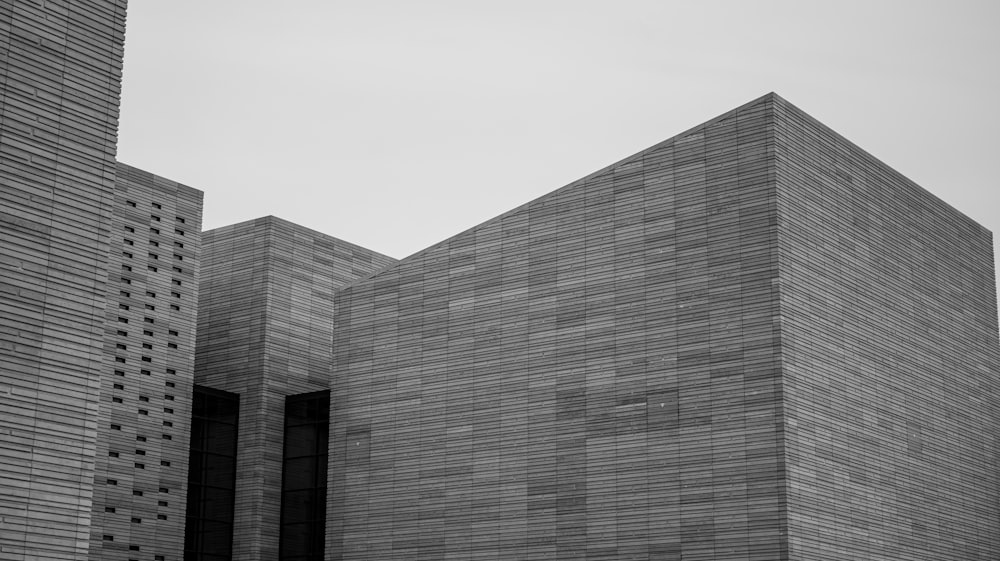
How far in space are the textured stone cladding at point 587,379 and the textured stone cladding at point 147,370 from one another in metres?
6.59

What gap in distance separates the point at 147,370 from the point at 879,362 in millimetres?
27385

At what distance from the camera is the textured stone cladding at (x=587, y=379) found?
35.2 meters

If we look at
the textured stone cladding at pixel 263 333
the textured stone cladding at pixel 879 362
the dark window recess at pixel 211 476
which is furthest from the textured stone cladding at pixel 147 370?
the textured stone cladding at pixel 879 362

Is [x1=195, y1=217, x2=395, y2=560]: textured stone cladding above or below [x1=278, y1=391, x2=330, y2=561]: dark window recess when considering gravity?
above

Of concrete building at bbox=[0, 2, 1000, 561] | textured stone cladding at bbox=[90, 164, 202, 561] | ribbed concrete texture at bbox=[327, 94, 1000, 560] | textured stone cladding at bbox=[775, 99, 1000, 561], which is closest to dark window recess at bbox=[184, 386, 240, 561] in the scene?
concrete building at bbox=[0, 2, 1000, 561]

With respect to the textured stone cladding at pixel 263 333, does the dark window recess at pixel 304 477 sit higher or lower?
lower

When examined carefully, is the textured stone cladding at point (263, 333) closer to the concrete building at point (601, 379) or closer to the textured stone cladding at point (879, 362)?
the concrete building at point (601, 379)

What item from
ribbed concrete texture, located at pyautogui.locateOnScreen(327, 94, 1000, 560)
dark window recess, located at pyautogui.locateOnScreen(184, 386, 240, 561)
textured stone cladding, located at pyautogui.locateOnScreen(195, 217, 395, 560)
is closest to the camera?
ribbed concrete texture, located at pyautogui.locateOnScreen(327, 94, 1000, 560)

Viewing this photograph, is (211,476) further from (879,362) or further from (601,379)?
(879,362)

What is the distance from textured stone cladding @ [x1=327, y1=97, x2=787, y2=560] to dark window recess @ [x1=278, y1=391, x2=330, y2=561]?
2.73m

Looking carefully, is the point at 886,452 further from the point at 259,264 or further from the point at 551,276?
the point at 259,264

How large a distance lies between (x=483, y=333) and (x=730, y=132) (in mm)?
11162

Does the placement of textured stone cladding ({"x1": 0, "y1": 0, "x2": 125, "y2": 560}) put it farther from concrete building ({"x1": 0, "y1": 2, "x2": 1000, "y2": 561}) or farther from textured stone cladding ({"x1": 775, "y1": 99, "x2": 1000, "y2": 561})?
textured stone cladding ({"x1": 775, "y1": 99, "x2": 1000, "y2": 561})

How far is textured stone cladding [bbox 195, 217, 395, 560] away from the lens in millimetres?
47188
